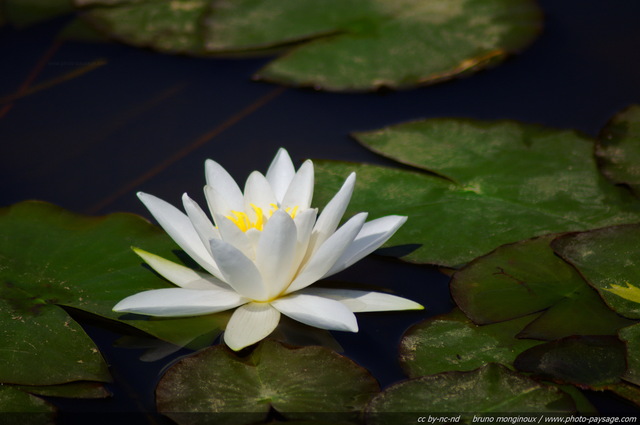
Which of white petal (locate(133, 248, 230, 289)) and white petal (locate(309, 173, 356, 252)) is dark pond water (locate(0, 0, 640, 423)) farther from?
white petal (locate(133, 248, 230, 289))

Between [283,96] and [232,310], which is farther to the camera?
[283,96]

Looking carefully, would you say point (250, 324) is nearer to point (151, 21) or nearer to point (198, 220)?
point (198, 220)

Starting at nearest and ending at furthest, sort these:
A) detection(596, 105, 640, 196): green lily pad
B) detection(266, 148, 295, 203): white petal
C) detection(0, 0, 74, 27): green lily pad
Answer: detection(266, 148, 295, 203): white petal, detection(596, 105, 640, 196): green lily pad, detection(0, 0, 74, 27): green lily pad

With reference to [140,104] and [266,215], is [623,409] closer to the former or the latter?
[266,215]

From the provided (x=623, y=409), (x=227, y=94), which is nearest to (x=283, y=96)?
(x=227, y=94)

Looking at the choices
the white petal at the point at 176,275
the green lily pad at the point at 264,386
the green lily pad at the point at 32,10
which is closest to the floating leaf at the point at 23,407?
the green lily pad at the point at 264,386

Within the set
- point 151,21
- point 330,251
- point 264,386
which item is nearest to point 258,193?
point 330,251

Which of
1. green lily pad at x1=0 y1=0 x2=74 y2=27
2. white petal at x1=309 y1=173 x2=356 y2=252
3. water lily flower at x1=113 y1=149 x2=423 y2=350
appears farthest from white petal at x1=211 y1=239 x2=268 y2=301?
green lily pad at x1=0 y1=0 x2=74 y2=27
